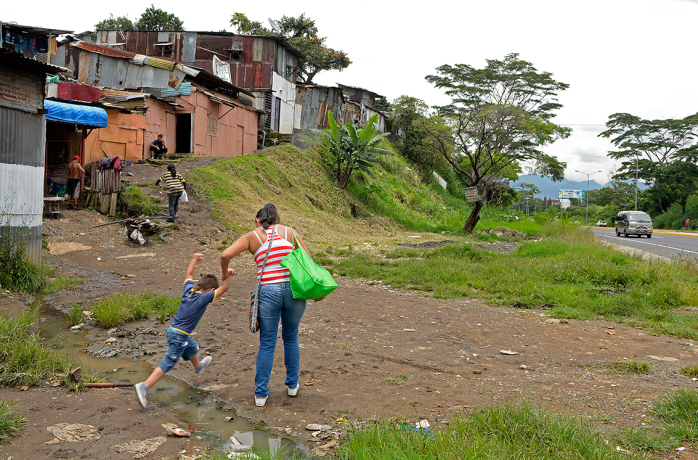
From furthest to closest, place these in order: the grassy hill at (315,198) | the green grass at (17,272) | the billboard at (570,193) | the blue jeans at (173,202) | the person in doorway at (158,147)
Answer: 1. the billboard at (570,193)
2. the person in doorway at (158,147)
3. the grassy hill at (315,198)
4. the blue jeans at (173,202)
5. the green grass at (17,272)

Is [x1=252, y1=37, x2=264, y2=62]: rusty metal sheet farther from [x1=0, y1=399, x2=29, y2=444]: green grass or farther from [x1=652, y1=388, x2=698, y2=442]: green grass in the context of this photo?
[x1=652, y1=388, x2=698, y2=442]: green grass

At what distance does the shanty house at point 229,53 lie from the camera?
27406 millimetres

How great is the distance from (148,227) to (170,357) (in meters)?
8.93

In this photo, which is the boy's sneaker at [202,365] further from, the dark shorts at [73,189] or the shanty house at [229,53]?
the shanty house at [229,53]

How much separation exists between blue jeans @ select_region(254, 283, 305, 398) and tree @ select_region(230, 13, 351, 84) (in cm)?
3499

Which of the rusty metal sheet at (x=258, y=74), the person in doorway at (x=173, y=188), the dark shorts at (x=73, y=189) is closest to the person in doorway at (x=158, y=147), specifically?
the dark shorts at (x=73, y=189)

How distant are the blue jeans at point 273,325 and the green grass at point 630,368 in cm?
343

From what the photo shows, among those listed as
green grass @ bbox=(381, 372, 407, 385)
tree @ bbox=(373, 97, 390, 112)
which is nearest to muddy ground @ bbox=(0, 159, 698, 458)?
green grass @ bbox=(381, 372, 407, 385)

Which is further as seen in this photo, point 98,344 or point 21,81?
point 21,81

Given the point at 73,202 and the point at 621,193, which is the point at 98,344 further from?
the point at 621,193

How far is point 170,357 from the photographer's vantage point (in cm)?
421

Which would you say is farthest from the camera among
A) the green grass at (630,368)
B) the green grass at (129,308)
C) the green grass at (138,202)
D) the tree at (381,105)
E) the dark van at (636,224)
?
the tree at (381,105)

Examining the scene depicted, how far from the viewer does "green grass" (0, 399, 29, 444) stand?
3.22 m

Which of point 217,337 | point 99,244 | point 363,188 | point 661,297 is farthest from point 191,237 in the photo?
point 363,188
